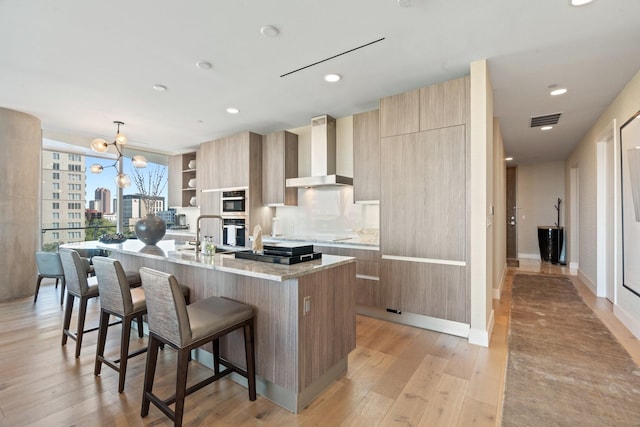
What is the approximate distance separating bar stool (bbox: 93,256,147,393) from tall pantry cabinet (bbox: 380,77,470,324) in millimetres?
2410

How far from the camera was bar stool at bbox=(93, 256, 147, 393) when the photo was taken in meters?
2.05

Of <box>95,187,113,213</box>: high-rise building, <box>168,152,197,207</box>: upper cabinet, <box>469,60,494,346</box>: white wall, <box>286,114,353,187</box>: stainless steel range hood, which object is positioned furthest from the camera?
<box>168,152,197,207</box>: upper cabinet

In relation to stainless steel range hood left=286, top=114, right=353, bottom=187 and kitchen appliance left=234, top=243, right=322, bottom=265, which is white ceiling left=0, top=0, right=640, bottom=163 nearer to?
stainless steel range hood left=286, top=114, right=353, bottom=187

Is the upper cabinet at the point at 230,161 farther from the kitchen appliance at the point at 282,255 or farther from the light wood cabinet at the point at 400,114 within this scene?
the kitchen appliance at the point at 282,255

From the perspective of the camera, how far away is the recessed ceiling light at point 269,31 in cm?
220

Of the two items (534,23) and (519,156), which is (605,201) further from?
(534,23)

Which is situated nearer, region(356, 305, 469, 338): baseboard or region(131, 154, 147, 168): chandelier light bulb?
region(356, 305, 469, 338): baseboard

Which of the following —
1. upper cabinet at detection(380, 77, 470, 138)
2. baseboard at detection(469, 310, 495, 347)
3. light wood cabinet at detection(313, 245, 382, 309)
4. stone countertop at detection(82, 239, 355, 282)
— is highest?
upper cabinet at detection(380, 77, 470, 138)

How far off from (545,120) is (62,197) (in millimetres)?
8094

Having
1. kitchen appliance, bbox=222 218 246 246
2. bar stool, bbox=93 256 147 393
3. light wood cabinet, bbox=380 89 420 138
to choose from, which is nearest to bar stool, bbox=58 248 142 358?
bar stool, bbox=93 256 147 393

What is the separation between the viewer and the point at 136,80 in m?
3.07

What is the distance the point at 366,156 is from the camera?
12.5ft

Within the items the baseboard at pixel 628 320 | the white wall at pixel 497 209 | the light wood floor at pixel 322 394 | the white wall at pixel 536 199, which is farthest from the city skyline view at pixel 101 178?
the white wall at pixel 536 199

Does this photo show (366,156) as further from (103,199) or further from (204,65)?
(103,199)
